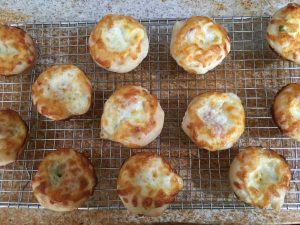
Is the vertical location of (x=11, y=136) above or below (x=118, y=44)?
below

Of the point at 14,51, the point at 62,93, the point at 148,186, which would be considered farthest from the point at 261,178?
the point at 14,51

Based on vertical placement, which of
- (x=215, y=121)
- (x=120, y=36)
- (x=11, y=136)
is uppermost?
(x=120, y=36)

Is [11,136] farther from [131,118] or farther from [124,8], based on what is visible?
[124,8]

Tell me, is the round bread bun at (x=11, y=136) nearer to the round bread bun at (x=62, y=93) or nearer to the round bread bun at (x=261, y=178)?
the round bread bun at (x=62, y=93)

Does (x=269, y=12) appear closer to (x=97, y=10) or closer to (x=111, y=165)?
(x=97, y=10)

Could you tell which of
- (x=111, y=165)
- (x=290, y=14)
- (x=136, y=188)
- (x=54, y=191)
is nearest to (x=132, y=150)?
(x=111, y=165)

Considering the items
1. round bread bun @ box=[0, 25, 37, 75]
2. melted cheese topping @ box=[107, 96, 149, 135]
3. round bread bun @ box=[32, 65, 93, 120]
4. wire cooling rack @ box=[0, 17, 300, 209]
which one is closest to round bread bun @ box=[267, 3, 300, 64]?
wire cooling rack @ box=[0, 17, 300, 209]

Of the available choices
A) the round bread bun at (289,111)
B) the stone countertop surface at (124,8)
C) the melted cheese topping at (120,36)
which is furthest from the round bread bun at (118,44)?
the round bread bun at (289,111)

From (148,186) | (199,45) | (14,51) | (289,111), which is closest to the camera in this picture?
(148,186)
